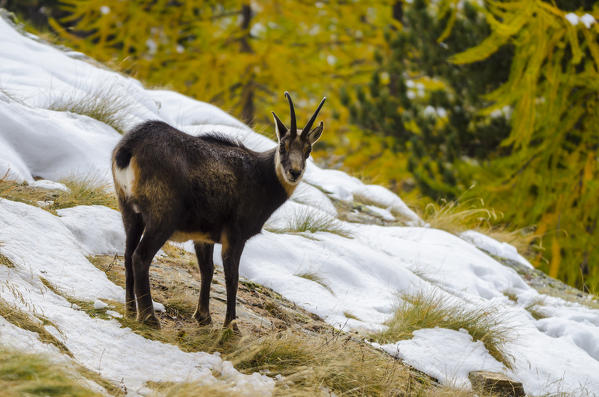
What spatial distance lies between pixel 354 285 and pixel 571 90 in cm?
568

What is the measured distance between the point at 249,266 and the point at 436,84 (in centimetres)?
985

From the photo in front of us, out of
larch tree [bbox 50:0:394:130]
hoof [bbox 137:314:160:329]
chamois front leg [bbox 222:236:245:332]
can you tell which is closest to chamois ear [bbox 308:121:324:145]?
chamois front leg [bbox 222:236:245:332]

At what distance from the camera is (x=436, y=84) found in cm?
1375

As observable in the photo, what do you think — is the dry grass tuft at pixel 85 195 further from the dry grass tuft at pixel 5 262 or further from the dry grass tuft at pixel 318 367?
the dry grass tuft at pixel 318 367

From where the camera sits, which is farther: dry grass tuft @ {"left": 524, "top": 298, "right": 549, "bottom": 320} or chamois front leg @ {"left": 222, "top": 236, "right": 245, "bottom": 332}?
dry grass tuft @ {"left": 524, "top": 298, "right": 549, "bottom": 320}

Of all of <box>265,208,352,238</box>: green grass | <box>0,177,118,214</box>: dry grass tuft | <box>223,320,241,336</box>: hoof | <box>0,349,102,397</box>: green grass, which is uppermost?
<box>0,349,102,397</box>: green grass

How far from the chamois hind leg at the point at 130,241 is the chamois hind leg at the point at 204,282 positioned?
0.39 metres

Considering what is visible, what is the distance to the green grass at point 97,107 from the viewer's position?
6409 millimetres

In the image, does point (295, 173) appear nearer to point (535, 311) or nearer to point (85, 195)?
point (85, 195)

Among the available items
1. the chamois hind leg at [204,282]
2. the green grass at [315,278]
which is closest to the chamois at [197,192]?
the chamois hind leg at [204,282]

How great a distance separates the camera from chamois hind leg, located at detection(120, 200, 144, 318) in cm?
341

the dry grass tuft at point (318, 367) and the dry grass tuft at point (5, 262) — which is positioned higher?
the dry grass tuft at point (5, 262)

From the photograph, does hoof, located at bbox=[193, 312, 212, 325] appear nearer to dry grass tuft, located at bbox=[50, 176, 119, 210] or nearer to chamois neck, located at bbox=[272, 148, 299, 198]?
chamois neck, located at bbox=[272, 148, 299, 198]

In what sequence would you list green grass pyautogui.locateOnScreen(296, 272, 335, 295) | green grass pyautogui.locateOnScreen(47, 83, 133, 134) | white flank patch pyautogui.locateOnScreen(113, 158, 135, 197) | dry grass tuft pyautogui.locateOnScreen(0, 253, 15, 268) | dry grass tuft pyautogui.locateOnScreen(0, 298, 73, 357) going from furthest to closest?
green grass pyautogui.locateOnScreen(47, 83, 133, 134)
green grass pyautogui.locateOnScreen(296, 272, 335, 295)
white flank patch pyautogui.locateOnScreen(113, 158, 135, 197)
dry grass tuft pyautogui.locateOnScreen(0, 253, 15, 268)
dry grass tuft pyautogui.locateOnScreen(0, 298, 73, 357)
